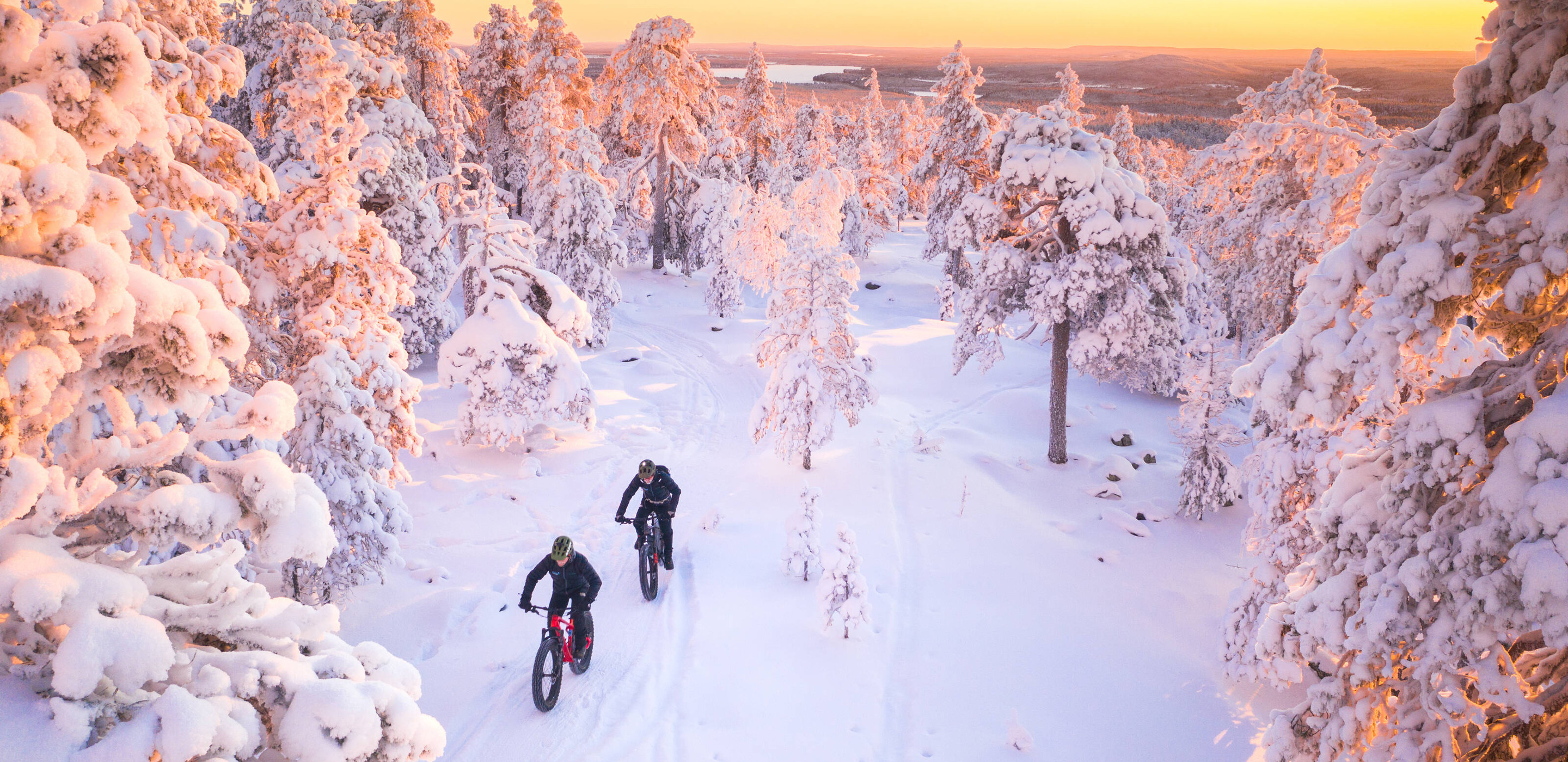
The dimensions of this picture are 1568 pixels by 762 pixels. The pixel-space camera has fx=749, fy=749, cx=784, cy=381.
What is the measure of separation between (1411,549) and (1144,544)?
9937 mm

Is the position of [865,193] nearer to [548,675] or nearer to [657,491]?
[657,491]

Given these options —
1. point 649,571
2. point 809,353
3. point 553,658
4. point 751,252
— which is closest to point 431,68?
point 751,252

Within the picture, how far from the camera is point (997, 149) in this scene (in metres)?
16.6

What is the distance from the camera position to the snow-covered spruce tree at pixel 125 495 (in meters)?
3.06

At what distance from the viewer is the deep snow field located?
8.35m

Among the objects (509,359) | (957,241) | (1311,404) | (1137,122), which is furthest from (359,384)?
(1137,122)

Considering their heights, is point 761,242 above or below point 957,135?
below

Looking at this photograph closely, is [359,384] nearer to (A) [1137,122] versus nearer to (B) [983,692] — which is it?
(B) [983,692]

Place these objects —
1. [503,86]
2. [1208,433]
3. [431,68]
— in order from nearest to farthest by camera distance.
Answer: [1208,433]
[431,68]
[503,86]

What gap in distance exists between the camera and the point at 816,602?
423 inches

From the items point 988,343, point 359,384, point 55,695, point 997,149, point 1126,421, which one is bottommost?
point 1126,421

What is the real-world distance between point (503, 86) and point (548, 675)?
94.7ft

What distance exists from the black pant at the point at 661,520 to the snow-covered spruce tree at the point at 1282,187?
8.24m

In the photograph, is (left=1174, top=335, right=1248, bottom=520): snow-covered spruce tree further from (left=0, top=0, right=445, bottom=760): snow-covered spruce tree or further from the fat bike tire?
(left=0, top=0, right=445, bottom=760): snow-covered spruce tree
